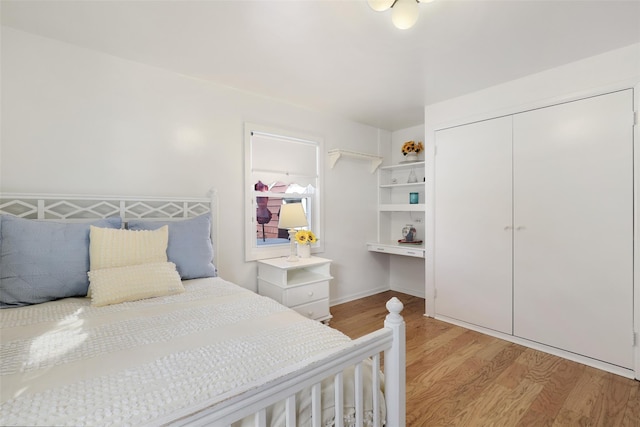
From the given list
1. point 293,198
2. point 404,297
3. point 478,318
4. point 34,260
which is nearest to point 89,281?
point 34,260

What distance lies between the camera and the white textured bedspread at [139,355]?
2.34 ft

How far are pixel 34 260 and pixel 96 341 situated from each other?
32.2 inches

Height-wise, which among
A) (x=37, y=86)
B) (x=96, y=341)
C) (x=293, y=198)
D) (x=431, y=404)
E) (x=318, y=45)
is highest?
(x=318, y=45)

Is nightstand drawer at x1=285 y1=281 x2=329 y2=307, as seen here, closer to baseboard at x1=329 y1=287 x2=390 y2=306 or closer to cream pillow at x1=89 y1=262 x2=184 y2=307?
baseboard at x1=329 y1=287 x2=390 y2=306

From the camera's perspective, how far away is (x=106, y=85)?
2098mm

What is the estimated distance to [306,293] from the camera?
8.71 ft

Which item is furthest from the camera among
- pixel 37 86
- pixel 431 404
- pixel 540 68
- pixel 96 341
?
pixel 540 68

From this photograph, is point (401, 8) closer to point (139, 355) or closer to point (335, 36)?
point (335, 36)

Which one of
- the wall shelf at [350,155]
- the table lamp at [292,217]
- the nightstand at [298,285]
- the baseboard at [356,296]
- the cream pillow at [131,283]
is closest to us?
the cream pillow at [131,283]

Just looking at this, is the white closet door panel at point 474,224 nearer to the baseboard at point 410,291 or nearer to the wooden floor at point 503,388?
the wooden floor at point 503,388

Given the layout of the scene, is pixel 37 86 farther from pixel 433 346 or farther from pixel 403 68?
pixel 433 346

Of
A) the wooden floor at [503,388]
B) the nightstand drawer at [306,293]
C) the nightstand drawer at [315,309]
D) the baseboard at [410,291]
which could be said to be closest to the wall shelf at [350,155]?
the nightstand drawer at [306,293]

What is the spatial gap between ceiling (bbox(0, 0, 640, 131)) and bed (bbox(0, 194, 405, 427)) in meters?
1.12

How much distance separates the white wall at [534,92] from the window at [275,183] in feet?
4.03
